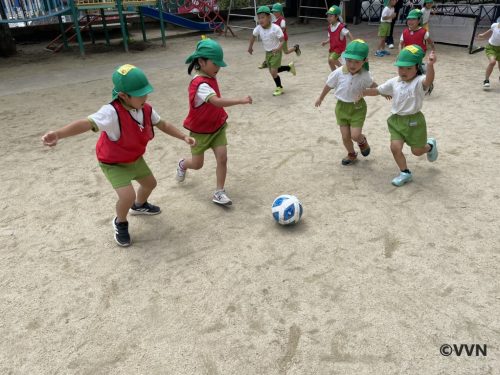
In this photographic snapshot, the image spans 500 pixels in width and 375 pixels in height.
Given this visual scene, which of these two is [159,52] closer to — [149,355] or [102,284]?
[102,284]

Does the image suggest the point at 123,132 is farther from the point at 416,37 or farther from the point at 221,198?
the point at 416,37

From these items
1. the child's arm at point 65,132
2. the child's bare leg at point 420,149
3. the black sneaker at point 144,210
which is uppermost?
the child's arm at point 65,132

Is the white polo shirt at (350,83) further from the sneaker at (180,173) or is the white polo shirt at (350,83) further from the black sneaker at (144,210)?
the black sneaker at (144,210)

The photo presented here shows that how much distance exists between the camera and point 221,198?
13.5 ft

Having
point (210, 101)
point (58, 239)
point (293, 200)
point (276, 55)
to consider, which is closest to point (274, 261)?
point (293, 200)

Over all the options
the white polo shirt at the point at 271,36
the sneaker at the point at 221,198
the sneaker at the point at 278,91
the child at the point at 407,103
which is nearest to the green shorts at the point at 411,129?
the child at the point at 407,103

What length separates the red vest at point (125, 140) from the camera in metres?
3.10

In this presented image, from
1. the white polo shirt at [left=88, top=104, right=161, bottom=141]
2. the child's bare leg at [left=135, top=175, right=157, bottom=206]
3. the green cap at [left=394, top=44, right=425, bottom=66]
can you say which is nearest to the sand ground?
the child's bare leg at [left=135, top=175, right=157, bottom=206]

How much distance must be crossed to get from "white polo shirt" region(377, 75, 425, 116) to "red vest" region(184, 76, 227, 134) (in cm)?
178

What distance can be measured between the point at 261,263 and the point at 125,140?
4.78 feet

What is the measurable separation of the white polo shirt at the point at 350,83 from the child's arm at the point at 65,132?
280 cm

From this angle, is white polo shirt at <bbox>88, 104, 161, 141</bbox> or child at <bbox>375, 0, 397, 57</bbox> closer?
white polo shirt at <bbox>88, 104, 161, 141</bbox>

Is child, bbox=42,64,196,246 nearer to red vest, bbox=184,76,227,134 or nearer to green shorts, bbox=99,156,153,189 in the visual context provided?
green shorts, bbox=99,156,153,189

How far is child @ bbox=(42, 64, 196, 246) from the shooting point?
291 cm
